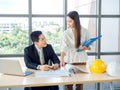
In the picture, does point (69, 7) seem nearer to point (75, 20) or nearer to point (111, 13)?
point (111, 13)

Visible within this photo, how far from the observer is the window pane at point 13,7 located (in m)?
3.90

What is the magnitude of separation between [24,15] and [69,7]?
79 cm

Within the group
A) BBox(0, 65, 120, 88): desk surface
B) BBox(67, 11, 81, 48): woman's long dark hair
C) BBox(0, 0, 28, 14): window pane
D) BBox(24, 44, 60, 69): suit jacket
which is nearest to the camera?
BBox(0, 65, 120, 88): desk surface

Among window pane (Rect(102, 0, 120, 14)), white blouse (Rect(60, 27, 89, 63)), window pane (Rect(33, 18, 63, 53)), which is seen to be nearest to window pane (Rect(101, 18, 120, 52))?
window pane (Rect(102, 0, 120, 14))

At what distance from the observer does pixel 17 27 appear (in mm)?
3996

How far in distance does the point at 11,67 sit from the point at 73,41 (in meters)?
0.99

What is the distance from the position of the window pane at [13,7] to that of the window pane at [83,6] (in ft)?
2.53

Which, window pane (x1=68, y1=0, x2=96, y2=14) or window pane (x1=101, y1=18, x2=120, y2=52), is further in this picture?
window pane (x1=101, y1=18, x2=120, y2=52)

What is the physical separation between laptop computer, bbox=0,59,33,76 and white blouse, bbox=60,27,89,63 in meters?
0.77

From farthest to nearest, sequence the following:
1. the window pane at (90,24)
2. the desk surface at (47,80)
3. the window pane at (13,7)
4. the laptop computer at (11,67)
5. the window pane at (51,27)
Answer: the window pane at (90,24) → the window pane at (51,27) → the window pane at (13,7) → the laptop computer at (11,67) → the desk surface at (47,80)

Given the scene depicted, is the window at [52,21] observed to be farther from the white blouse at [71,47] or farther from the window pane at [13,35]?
the white blouse at [71,47]

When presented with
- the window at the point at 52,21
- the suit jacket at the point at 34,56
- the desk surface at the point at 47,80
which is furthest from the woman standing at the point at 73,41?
the window at the point at 52,21

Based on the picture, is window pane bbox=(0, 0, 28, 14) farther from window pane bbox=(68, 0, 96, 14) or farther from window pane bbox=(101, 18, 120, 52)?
window pane bbox=(101, 18, 120, 52)

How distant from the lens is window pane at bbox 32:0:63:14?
3984 millimetres
